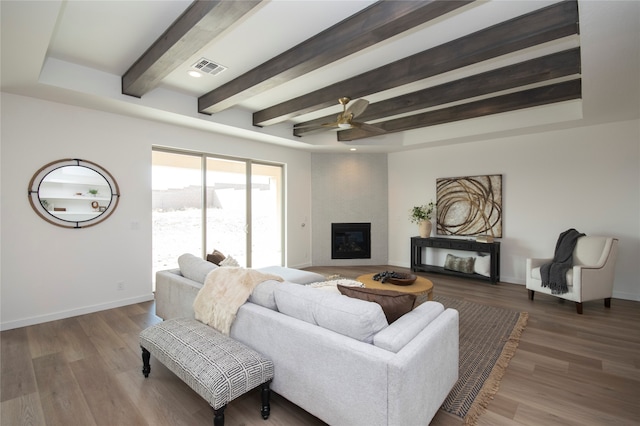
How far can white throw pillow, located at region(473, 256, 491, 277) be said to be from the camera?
546cm

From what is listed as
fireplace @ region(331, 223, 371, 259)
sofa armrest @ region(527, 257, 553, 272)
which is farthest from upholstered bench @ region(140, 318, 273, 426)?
fireplace @ region(331, 223, 371, 259)

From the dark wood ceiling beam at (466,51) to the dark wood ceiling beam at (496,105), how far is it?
1730 millimetres

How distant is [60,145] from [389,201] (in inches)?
232

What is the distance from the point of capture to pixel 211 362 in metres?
1.88

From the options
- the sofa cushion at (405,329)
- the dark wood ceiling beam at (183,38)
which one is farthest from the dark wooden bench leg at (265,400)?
the dark wood ceiling beam at (183,38)

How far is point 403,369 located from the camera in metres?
1.48

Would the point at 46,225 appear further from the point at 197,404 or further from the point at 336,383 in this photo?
the point at 336,383

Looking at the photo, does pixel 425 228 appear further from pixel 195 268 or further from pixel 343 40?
pixel 195 268

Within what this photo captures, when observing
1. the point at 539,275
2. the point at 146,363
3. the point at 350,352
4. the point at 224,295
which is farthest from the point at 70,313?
the point at 539,275

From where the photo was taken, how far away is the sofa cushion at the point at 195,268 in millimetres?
2998

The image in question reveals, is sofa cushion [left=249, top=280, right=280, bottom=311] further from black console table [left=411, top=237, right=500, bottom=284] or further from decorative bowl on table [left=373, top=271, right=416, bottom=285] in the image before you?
black console table [left=411, top=237, right=500, bottom=284]

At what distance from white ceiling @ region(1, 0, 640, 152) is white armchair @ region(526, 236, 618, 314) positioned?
1.79 metres

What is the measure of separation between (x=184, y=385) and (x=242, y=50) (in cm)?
306

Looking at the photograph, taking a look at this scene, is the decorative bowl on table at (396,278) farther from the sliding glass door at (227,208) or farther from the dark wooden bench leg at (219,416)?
the sliding glass door at (227,208)
